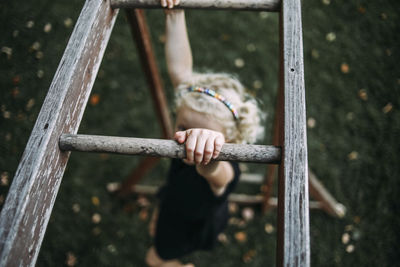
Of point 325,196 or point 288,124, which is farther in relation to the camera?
point 325,196

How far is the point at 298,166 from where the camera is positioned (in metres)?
0.76

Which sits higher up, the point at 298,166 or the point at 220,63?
the point at 220,63

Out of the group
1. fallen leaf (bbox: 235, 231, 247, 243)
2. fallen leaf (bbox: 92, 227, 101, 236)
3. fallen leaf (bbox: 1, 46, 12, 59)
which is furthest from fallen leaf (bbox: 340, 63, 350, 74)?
fallen leaf (bbox: 1, 46, 12, 59)

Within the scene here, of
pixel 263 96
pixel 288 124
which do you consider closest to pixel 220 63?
pixel 263 96

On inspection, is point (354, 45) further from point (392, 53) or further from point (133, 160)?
point (133, 160)

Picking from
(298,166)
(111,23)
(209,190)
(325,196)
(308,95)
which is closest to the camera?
(298,166)

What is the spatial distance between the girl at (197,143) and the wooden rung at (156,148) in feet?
0.12

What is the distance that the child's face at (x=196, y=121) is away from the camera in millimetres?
1213

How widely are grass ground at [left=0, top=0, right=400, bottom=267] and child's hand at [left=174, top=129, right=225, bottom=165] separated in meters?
1.42

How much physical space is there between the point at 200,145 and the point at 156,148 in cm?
13

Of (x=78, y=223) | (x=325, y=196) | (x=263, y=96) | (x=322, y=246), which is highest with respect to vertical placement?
(x=263, y=96)

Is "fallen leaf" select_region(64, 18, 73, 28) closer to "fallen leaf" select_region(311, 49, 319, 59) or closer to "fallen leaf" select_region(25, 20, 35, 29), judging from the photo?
"fallen leaf" select_region(25, 20, 35, 29)

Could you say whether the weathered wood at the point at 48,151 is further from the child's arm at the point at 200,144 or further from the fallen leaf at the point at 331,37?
the fallen leaf at the point at 331,37

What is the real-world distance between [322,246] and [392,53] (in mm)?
1819
